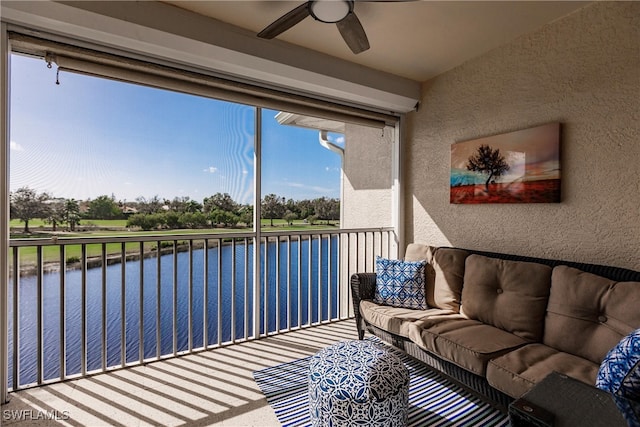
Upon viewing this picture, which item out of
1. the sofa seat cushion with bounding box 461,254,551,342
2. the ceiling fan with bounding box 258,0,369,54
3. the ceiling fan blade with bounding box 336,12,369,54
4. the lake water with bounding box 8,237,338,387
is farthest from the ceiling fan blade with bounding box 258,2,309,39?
the sofa seat cushion with bounding box 461,254,551,342

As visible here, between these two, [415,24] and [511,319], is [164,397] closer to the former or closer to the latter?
[511,319]

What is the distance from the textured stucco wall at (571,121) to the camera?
208cm

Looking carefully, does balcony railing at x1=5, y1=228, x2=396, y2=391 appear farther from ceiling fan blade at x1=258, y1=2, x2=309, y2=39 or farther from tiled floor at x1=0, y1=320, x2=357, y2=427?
ceiling fan blade at x1=258, y1=2, x2=309, y2=39

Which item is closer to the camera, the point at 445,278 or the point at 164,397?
the point at 164,397

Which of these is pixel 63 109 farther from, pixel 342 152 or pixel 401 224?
pixel 401 224

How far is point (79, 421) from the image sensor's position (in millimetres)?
1855

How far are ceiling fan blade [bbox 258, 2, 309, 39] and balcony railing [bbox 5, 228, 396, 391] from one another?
1.70m

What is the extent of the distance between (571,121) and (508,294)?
1357 millimetres

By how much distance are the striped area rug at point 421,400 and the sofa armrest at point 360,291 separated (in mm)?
601

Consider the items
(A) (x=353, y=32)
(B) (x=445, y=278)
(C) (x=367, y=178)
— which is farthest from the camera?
(C) (x=367, y=178)

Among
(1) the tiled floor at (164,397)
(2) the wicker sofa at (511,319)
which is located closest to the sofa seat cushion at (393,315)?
(2) the wicker sofa at (511,319)

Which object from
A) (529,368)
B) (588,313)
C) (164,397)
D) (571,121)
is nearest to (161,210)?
(164,397)

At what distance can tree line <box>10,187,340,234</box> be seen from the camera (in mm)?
2184

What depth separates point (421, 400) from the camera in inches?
82.1
